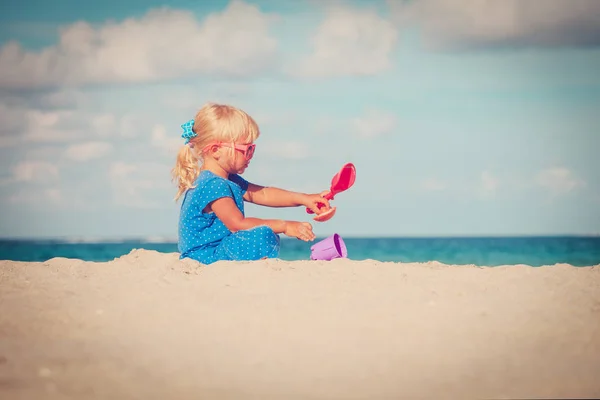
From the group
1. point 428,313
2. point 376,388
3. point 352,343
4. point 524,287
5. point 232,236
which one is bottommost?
point 376,388

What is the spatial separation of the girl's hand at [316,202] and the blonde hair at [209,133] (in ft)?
1.84

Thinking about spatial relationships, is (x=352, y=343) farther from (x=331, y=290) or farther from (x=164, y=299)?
(x=164, y=299)

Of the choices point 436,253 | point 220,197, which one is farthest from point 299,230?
point 436,253

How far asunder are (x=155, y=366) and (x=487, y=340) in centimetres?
135

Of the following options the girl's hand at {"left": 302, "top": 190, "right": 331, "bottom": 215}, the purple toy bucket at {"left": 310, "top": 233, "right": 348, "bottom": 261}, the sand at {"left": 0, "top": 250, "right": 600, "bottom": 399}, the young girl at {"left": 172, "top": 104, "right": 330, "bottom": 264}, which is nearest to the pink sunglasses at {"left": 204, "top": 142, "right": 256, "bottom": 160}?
the young girl at {"left": 172, "top": 104, "right": 330, "bottom": 264}

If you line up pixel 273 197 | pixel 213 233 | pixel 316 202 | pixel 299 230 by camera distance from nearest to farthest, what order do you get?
pixel 299 230
pixel 213 233
pixel 316 202
pixel 273 197

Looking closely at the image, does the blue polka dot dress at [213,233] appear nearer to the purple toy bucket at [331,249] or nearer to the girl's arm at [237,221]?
the girl's arm at [237,221]

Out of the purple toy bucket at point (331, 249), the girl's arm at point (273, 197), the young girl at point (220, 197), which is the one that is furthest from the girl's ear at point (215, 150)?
the purple toy bucket at point (331, 249)

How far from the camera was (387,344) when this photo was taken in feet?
9.89

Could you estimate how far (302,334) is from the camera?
3129 millimetres

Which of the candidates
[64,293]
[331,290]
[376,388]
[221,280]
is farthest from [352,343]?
[64,293]

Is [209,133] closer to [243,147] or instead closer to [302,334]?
[243,147]

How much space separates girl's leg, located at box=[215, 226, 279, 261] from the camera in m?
4.53

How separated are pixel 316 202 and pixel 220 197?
756 mm
